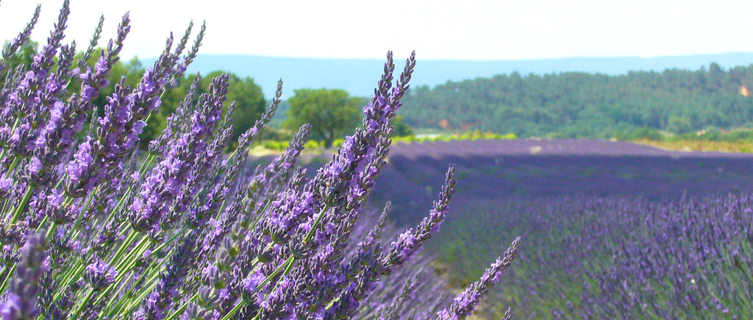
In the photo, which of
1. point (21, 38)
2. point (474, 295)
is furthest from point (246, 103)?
point (474, 295)

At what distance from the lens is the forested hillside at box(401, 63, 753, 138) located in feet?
183

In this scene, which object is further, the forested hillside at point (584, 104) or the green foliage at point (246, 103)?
the forested hillside at point (584, 104)

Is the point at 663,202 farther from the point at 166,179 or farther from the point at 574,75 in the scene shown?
the point at 574,75

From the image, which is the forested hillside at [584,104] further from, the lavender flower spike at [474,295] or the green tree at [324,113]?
the lavender flower spike at [474,295]

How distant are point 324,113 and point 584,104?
128 ft

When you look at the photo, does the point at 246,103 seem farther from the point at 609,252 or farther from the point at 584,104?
the point at 584,104

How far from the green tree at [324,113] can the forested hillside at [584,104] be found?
774 inches

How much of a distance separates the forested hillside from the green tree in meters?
19.7

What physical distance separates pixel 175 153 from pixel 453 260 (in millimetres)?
5144

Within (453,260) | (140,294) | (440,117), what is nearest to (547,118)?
(440,117)

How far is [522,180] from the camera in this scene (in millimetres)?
11086

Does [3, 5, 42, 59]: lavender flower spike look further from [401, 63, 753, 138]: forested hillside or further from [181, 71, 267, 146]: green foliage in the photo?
[401, 63, 753, 138]: forested hillside

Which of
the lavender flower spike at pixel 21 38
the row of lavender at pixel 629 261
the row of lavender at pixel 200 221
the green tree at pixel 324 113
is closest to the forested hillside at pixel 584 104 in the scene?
the green tree at pixel 324 113

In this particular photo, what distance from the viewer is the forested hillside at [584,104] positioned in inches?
2195
